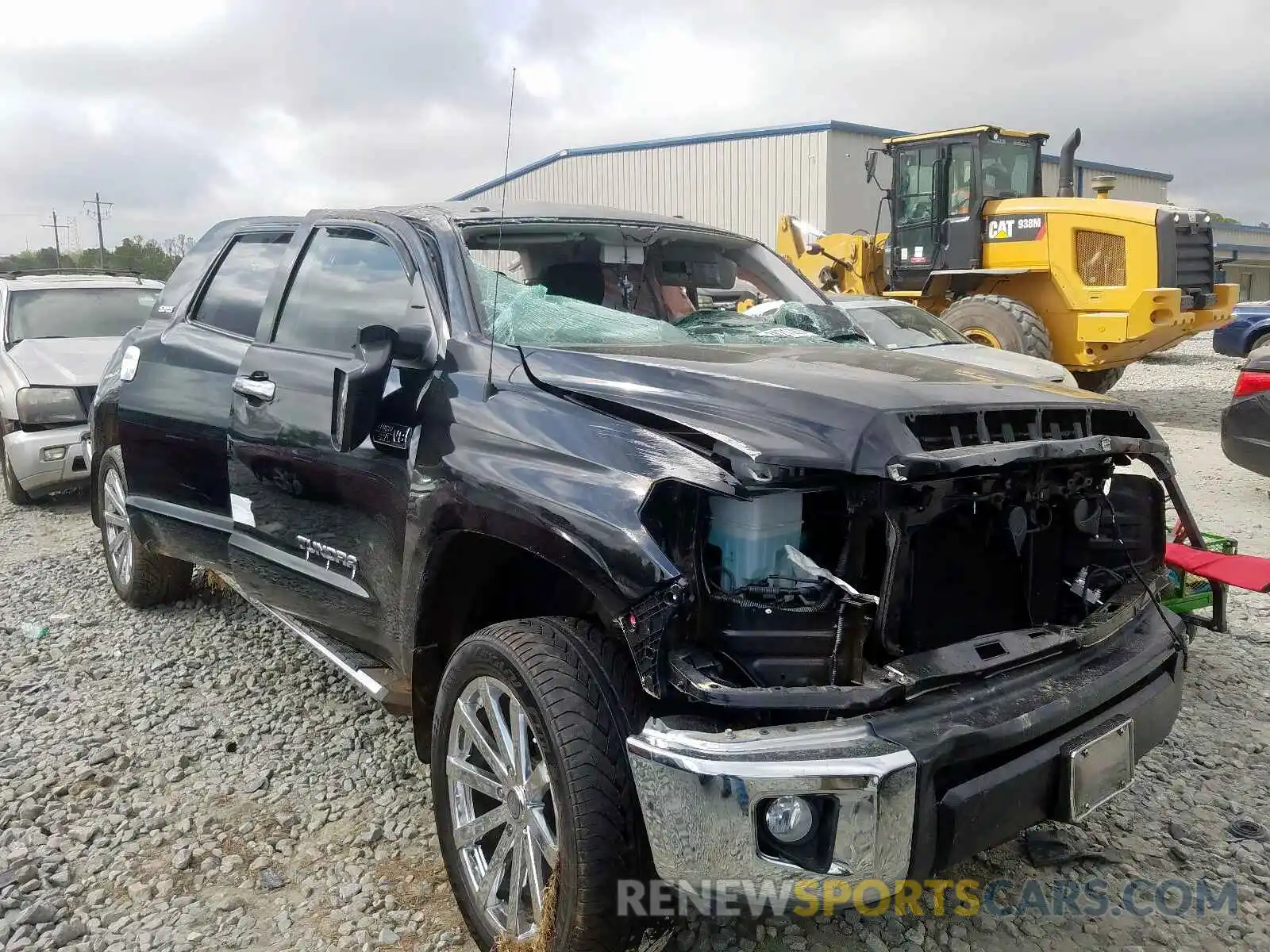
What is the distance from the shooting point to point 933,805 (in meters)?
1.88

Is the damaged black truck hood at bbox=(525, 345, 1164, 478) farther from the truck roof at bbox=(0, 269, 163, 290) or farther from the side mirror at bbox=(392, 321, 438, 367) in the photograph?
the truck roof at bbox=(0, 269, 163, 290)

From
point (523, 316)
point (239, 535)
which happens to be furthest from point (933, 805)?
point (239, 535)

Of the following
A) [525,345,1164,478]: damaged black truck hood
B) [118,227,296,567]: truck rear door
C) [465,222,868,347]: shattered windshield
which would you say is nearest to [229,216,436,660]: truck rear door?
[118,227,296,567]: truck rear door

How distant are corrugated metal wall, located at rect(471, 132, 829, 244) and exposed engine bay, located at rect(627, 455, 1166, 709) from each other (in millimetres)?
17111

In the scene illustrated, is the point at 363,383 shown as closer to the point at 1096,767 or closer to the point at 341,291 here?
the point at 341,291

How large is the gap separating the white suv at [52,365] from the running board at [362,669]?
428cm

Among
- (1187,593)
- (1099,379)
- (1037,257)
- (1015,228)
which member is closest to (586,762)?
(1187,593)

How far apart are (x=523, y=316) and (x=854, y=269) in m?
11.0

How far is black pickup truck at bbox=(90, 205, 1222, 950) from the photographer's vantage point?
75.1 inches

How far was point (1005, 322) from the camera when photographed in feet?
34.6

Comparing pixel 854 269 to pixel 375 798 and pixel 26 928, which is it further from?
pixel 26 928

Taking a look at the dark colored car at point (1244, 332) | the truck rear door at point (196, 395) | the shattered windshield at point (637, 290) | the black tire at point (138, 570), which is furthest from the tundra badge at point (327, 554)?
the dark colored car at point (1244, 332)

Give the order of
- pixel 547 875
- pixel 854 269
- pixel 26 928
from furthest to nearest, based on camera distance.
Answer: pixel 854 269 → pixel 26 928 → pixel 547 875

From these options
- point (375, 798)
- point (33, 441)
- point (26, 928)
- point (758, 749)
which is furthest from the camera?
point (33, 441)
